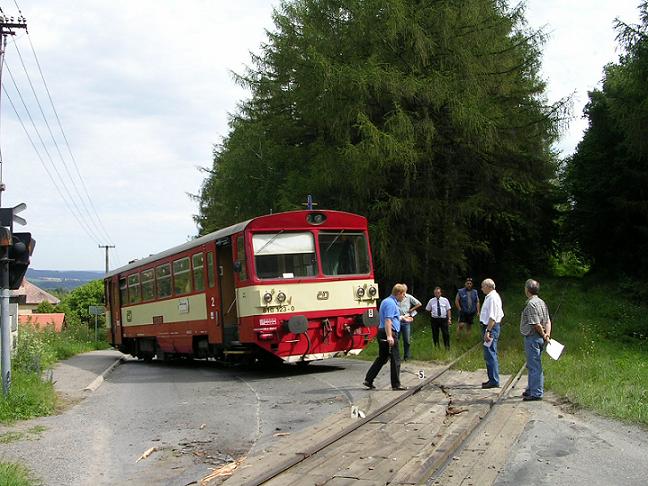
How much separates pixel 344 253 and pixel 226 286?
8.55 ft

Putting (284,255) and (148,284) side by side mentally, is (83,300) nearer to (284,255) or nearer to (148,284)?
(148,284)

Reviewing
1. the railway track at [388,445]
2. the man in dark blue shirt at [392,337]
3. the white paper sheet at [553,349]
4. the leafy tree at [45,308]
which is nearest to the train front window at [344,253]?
the man in dark blue shirt at [392,337]

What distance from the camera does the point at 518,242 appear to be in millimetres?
35656

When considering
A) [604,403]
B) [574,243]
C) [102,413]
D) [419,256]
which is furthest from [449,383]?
[574,243]

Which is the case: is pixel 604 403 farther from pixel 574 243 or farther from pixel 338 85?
pixel 574 243

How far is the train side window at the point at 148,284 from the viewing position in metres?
20.0

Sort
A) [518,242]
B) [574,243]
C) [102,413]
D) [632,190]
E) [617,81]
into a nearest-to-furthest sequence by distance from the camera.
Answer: [102,413], [617,81], [632,190], [518,242], [574,243]

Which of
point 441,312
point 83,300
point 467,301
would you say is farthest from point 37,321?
point 83,300

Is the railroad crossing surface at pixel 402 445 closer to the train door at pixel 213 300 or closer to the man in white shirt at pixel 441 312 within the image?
the train door at pixel 213 300

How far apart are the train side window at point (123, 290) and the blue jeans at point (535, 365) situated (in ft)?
51.5

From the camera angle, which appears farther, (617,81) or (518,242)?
(518,242)

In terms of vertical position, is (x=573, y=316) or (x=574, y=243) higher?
(x=574, y=243)

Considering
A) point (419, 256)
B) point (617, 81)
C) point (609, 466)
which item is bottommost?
point (609, 466)

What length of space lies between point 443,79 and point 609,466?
18.1 m
